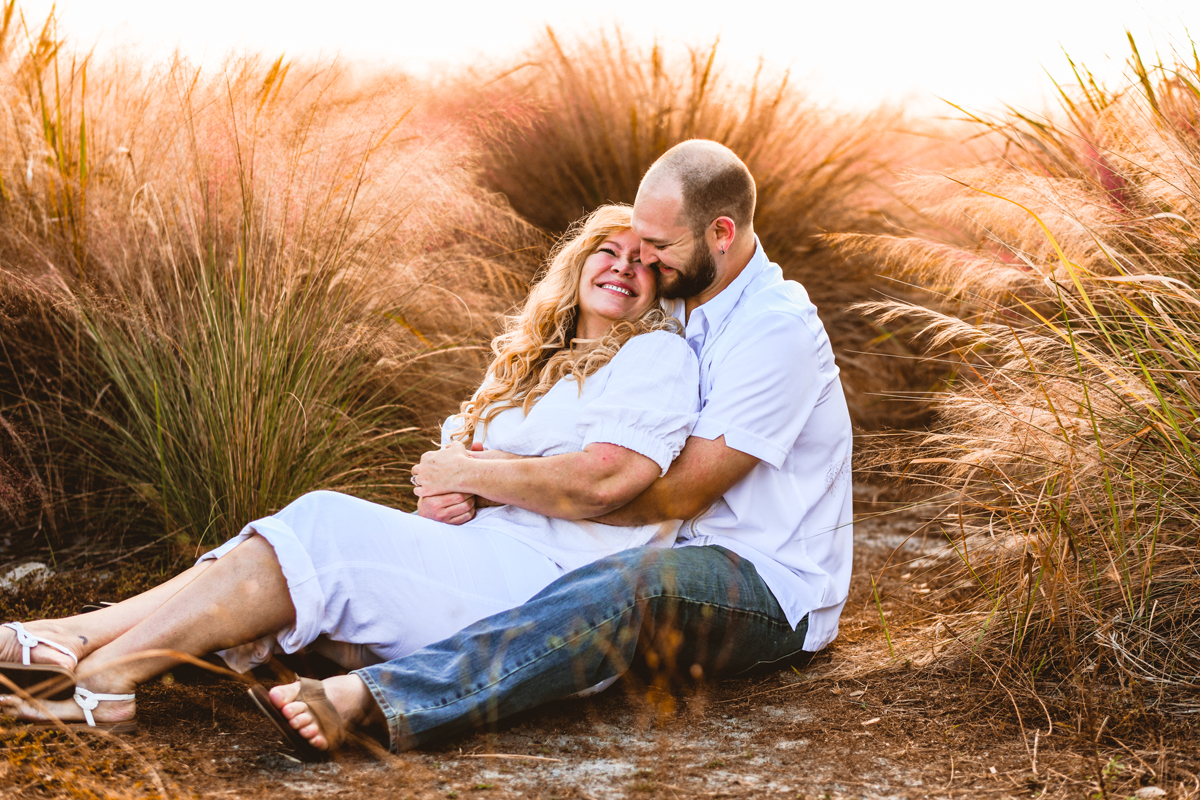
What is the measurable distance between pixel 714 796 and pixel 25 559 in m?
2.39

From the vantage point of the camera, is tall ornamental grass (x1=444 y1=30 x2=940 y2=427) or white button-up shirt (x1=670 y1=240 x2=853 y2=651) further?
tall ornamental grass (x1=444 y1=30 x2=940 y2=427)

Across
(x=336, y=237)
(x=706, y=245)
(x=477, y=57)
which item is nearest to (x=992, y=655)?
(x=706, y=245)

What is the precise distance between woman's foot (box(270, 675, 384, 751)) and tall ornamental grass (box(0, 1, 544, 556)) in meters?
1.24

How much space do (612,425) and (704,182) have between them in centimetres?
69

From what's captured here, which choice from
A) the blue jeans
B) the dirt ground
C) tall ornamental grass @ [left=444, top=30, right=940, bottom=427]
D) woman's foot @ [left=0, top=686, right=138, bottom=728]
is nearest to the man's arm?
the blue jeans

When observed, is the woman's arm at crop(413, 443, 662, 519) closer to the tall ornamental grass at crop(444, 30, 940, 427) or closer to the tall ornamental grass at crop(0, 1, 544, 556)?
the tall ornamental grass at crop(0, 1, 544, 556)

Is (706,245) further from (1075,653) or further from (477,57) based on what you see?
(477,57)

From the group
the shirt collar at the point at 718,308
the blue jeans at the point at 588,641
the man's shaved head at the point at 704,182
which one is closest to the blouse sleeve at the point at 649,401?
the shirt collar at the point at 718,308

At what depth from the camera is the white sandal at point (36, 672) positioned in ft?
6.06

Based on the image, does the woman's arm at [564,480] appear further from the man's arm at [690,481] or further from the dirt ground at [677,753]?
the dirt ground at [677,753]

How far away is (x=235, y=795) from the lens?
1604 millimetres

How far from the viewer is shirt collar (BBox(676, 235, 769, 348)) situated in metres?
2.39

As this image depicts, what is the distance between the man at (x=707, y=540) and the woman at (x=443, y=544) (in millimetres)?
83

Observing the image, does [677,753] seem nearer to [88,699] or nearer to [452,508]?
[452,508]
